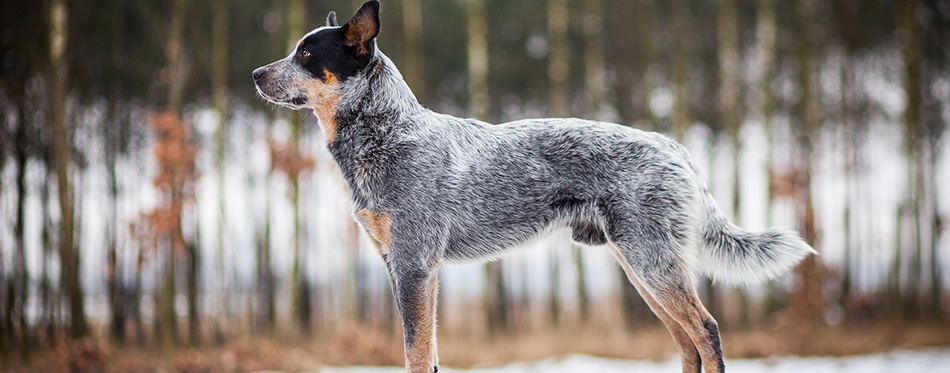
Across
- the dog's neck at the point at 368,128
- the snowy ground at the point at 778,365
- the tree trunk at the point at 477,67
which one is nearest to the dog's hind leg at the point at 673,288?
the dog's neck at the point at 368,128

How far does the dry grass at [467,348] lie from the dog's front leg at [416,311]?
779 cm

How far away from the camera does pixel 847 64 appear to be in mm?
14828

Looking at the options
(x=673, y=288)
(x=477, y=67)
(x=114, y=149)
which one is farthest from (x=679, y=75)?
(x=114, y=149)

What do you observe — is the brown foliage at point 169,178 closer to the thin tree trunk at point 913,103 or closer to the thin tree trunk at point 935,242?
the thin tree trunk at point 913,103

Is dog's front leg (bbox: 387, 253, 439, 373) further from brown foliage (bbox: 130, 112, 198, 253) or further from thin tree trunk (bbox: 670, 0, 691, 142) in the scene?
thin tree trunk (bbox: 670, 0, 691, 142)

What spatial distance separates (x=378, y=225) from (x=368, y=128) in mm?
505

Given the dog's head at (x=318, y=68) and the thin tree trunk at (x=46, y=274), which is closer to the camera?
the dog's head at (x=318, y=68)

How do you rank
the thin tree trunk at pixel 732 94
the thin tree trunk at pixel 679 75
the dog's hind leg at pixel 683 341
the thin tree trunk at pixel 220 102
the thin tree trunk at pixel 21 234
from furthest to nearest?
1. the thin tree trunk at pixel 732 94
2. the thin tree trunk at pixel 679 75
3. the thin tree trunk at pixel 220 102
4. the thin tree trunk at pixel 21 234
5. the dog's hind leg at pixel 683 341

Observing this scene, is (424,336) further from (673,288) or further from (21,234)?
(21,234)

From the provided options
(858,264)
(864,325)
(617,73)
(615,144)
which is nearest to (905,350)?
(864,325)

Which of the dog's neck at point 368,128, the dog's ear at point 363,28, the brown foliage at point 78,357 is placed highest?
the dog's ear at point 363,28

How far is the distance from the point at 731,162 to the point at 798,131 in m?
1.76

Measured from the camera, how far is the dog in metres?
3.09

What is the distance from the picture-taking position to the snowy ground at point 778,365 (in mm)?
8703
